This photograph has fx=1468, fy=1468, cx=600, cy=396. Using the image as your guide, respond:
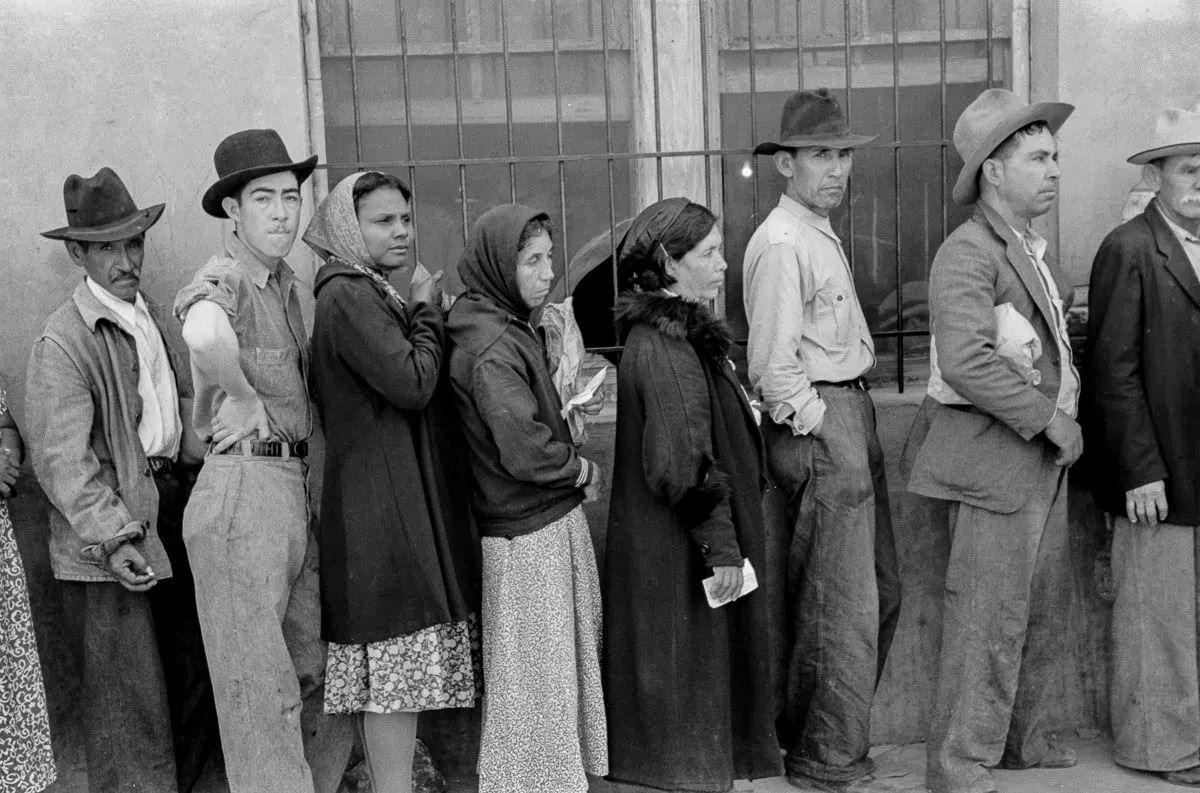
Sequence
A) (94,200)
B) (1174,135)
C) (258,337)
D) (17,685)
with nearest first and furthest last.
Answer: (258,337) < (17,685) < (94,200) < (1174,135)

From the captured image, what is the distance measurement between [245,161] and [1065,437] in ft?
8.33

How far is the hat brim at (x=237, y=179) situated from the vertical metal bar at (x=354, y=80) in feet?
3.04

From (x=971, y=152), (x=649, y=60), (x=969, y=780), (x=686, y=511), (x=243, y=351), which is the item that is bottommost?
(x=969, y=780)

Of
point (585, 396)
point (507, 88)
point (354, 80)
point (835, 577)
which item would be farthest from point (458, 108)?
point (835, 577)

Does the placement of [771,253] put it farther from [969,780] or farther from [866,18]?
[969,780]

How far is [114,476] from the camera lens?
14.1ft

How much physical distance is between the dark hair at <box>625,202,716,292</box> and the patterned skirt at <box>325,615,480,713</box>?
1130 mm

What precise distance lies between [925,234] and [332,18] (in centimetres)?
228

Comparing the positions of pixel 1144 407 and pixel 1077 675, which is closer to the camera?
pixel 1144 407

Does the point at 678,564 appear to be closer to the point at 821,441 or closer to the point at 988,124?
the point at 821,441

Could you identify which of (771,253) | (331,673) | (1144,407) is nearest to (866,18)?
(771,253)

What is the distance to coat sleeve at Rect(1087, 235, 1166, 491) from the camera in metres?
4.56

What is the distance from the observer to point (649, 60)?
17.0 feet

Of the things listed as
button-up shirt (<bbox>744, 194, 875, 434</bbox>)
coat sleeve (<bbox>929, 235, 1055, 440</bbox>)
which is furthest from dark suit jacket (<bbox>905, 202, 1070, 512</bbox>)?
button-up shirt (<bbox>744, 194, 875, 434</bbox>)
